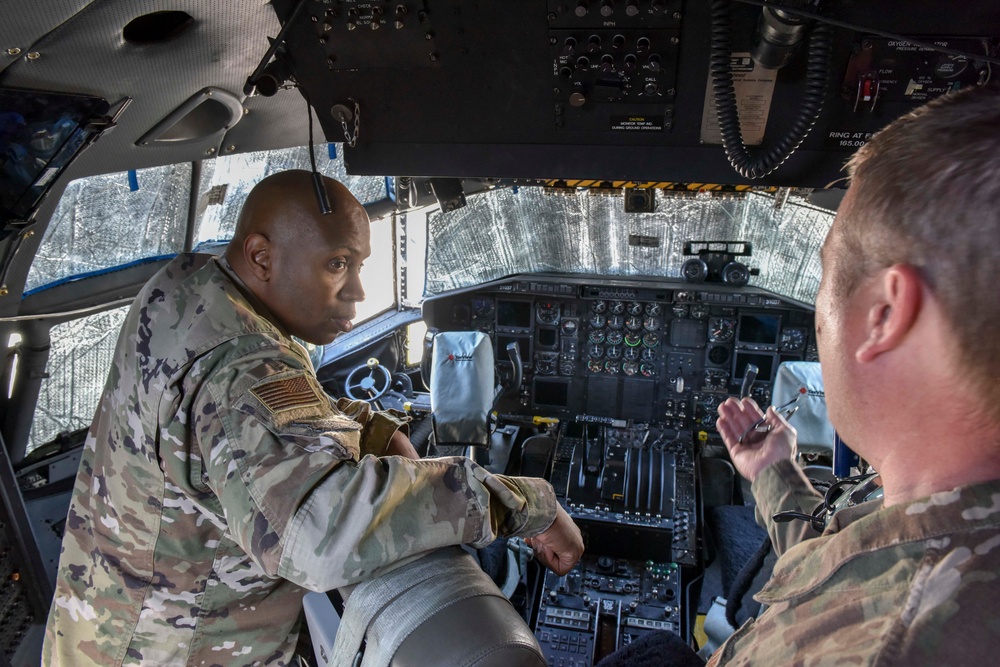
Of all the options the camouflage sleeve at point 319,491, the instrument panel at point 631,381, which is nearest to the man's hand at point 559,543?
the camouflage sleeve at point 319,491

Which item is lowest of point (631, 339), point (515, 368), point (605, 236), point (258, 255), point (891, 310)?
point (515, 368)

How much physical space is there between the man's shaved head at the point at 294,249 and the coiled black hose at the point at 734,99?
3.12ft

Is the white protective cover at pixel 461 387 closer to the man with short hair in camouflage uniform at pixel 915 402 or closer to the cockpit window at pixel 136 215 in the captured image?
the cockpit window at pixel 136 215

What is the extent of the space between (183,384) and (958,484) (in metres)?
1.30

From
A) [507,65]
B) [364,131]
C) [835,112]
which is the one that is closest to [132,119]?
[364,131]

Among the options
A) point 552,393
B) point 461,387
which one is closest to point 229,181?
point 461,387

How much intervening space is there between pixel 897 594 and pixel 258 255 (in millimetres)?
1409

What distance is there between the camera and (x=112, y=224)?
289cm

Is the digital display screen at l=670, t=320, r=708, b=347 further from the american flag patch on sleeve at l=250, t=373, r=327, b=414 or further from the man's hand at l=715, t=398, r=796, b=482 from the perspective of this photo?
the american flag patch on sleeve at l=250, t=373, r=327, b=414

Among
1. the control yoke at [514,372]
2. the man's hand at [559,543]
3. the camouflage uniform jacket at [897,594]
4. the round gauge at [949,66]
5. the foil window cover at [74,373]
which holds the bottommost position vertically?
the control yoke at [514,372]

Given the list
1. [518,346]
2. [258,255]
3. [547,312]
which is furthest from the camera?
[518,346]

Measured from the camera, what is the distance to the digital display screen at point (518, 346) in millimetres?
5137

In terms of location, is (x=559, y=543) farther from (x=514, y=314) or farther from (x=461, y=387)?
(x=514, y=314)

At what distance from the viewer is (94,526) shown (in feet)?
4.95
